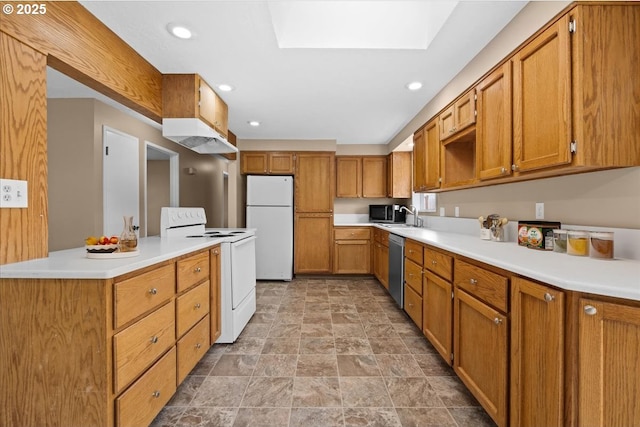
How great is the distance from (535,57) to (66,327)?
2594 millimetres

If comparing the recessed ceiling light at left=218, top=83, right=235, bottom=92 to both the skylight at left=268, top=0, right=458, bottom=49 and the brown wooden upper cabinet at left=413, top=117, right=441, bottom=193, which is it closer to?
the skylight at left=268, top=0, right=458, bottom=49

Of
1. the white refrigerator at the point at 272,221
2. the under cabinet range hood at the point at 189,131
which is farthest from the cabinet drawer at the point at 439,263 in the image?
the white refrigerator at the point at 272,221

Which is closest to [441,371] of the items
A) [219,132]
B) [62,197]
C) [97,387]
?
[97,387]

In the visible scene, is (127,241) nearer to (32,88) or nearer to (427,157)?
(32,88)

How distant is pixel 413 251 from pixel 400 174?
2.41 meters

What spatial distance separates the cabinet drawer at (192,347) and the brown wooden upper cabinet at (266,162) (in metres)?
2.97

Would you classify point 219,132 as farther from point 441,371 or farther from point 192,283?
point 441,371

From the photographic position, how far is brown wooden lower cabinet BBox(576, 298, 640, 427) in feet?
2.90

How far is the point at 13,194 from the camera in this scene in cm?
123

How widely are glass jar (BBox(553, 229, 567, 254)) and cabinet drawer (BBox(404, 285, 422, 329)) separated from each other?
3.65 feet

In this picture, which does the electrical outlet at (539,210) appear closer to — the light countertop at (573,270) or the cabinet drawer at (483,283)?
the light countertop at (573,270)

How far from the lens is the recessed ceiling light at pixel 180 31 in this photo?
179cm

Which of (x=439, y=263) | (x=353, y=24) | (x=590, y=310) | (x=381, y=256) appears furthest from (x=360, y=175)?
(x=590, y=310)

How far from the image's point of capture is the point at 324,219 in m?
4.62
